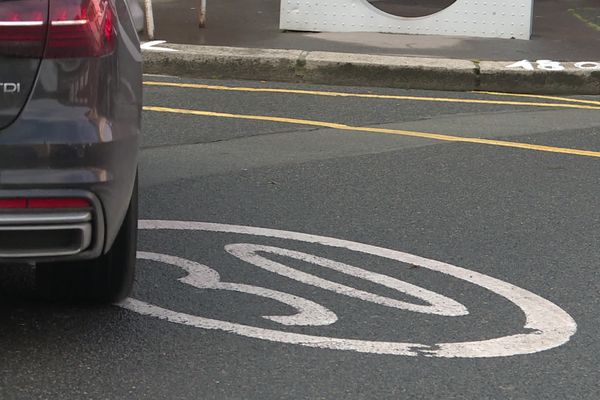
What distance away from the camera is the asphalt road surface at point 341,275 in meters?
4.09

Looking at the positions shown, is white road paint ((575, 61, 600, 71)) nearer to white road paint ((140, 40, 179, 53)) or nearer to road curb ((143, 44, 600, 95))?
road curb ((143, 44, 600, 95))

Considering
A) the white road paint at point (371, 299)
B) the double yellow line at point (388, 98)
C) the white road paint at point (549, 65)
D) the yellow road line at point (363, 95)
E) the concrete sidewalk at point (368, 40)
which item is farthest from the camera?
the concrete sidewalk at point (368, 40)

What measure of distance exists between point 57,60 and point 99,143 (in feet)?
0.89

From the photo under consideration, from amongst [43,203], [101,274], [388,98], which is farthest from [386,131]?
[43,203]

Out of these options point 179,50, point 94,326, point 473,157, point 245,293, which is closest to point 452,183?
point 473,157

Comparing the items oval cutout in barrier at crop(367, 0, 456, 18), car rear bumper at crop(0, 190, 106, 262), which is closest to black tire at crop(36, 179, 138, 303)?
car rear bumper at crop(0, 190, 106, 262)

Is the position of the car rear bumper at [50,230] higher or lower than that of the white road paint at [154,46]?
higher

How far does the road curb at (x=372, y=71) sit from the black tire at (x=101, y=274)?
585 cm

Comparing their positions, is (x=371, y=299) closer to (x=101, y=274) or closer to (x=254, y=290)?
(x=254, y=290)

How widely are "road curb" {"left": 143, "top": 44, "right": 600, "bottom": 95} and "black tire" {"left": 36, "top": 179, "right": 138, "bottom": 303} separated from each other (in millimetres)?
5849

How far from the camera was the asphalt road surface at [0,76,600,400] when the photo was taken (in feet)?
13.4

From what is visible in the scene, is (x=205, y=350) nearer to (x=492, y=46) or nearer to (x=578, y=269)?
(x=578, y=269)

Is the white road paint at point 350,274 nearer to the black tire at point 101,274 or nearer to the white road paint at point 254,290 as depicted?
the white road paint at point 254,290

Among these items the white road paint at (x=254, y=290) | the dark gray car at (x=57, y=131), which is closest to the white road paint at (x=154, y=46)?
the white road paint at (x=254, y=290)
